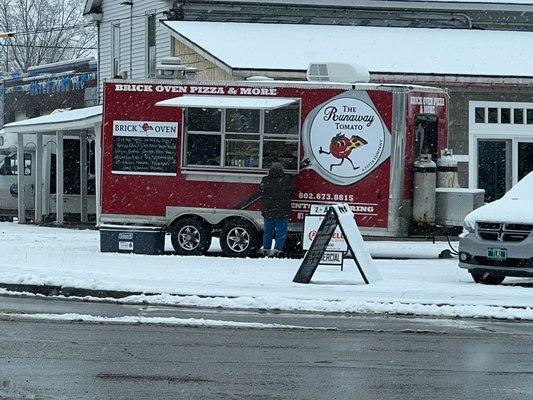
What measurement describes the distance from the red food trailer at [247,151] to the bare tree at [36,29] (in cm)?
6358

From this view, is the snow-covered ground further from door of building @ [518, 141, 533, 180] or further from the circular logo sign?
door of building @ [518, 141, 533, 180]

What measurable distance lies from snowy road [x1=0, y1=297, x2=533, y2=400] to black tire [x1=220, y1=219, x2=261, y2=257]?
8129 millimetres

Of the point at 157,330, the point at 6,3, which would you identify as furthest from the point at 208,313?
the point at 6,3

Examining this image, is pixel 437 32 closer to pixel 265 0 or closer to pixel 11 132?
pixel 265 0

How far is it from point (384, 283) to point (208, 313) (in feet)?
11.3

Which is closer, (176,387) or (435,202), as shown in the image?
(176,387)

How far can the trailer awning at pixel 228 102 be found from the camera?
912 inches

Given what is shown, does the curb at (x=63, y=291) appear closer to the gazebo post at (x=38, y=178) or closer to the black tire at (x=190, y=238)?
the black tire at (x=190, y=238)

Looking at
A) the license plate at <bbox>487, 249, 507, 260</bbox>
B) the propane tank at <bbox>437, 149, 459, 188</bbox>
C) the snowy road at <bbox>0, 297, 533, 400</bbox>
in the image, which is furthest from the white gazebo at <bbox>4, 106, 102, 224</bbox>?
the snowy road at <bbox>0, 297, 533, 400</bbox>

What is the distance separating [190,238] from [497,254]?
7105mm

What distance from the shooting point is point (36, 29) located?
8938 cm

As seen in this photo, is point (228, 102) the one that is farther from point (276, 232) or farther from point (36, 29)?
point (36, 29)

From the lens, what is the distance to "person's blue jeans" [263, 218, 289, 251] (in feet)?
75.8

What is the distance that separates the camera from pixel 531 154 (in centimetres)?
3152
